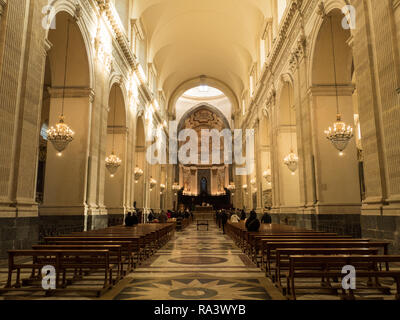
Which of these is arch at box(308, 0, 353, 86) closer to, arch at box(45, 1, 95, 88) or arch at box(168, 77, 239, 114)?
arch at box(45, 1, 95, 88)

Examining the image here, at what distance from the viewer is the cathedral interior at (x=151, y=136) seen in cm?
491

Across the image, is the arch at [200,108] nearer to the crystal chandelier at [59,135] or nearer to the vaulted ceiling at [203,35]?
the vaulted ceiling at [203,35]

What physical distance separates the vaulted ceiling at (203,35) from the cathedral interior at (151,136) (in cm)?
14

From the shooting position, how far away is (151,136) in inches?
967

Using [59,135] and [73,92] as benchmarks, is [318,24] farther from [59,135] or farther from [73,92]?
[59,135]

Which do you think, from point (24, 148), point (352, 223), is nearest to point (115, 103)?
Result: point (24, 148)

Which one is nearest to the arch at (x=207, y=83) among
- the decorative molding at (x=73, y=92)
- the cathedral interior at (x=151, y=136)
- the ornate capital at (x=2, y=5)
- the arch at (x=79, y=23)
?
the cathedral interior at (x=151, y=136)

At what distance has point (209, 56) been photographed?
91.7ft

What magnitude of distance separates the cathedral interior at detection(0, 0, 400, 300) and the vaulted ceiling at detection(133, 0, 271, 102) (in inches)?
5.3

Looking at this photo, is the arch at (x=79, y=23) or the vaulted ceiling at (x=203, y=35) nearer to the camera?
the arch at (x=79, y=23)

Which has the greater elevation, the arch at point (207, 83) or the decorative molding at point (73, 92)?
the arch at point (207, 83)

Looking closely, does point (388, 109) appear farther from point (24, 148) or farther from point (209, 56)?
point (209, 56)

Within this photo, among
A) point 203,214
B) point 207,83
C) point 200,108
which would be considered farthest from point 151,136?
point 200,108

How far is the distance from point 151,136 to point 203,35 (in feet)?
27.4
